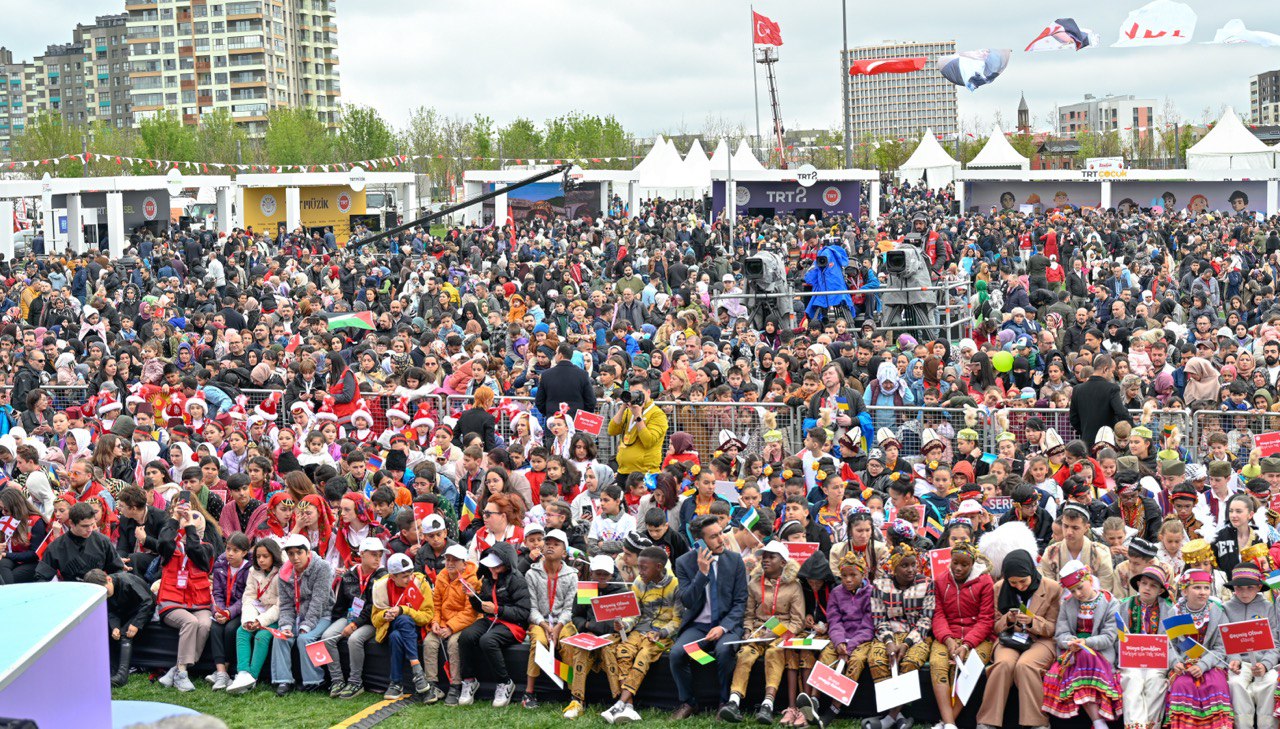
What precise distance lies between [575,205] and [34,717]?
4279 cm

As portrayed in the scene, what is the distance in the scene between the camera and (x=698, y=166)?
1834 inches

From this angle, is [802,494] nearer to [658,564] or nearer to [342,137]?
[658,564]

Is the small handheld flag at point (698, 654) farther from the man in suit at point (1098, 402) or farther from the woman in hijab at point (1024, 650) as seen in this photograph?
the man in suit at point (1098, 402)

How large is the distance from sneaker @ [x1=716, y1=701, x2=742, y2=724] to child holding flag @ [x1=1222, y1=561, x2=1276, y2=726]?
2.78 metres

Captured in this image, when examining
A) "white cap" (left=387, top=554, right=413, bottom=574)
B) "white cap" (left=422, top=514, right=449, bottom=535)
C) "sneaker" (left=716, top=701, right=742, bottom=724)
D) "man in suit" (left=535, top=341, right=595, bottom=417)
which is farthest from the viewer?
"man in suit" (left=535, top=341, right=595, bottom=417)

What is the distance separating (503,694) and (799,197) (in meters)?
30.2

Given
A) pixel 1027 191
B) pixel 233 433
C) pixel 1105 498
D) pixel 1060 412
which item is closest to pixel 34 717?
pixel 1105 498

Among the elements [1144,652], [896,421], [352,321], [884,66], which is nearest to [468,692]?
[1144,652]

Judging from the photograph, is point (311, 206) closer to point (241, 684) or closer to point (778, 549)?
point (241, 684)

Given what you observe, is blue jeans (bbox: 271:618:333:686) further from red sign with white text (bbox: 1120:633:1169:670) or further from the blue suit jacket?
red sign with white text (bbox: 1120:633:1169:670)

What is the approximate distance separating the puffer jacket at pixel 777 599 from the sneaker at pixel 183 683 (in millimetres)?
3948

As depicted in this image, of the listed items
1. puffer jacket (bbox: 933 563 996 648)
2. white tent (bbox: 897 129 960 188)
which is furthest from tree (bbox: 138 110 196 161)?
puffer jacket (bbox: 933 563 996 648)

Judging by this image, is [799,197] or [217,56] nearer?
[799,197]

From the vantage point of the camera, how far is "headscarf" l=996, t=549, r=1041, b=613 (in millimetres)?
8367
